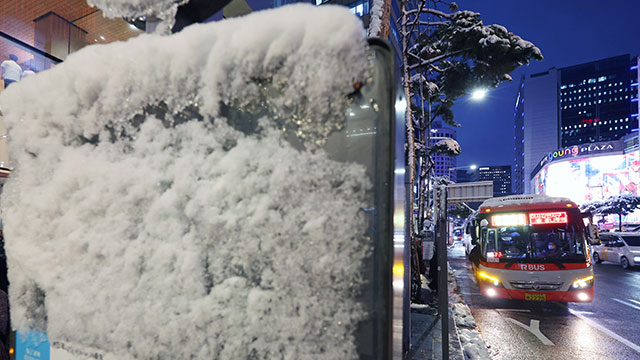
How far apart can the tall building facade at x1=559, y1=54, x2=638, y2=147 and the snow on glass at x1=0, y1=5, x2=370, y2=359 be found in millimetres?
143029

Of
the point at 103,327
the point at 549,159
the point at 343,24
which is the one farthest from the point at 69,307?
the point at 549,159

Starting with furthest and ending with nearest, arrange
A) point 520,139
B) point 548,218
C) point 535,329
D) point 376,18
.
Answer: point 520,139
point 548,218
point 535,329
point 376,18

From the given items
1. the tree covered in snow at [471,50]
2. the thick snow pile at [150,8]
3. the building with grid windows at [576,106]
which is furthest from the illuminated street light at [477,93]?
the building with grid windows at [576,106]

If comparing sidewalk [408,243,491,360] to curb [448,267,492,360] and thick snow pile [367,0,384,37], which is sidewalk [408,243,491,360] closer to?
curb [448,267,492,360]

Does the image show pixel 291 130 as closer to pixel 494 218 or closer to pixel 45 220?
pixel 45 220

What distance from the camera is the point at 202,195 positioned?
114 cm

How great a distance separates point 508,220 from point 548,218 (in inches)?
38.0

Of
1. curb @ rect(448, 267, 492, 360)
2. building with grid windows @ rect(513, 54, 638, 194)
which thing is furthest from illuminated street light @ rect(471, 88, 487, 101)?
building with grid windows @ rect(513, 54, 638, 194)

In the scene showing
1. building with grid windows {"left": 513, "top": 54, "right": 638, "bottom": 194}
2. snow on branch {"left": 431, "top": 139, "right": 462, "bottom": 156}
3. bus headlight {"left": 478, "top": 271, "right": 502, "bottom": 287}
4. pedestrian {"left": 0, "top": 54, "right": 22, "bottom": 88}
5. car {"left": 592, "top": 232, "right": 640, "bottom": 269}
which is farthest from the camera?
building with grid windows {"left": 513, "top": 54, "right": 638, "bottom": 194}

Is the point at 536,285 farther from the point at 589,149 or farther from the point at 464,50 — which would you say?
the point at 589,149

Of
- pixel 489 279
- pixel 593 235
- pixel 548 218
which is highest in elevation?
pixel 548 218

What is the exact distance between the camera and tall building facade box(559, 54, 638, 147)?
341ft

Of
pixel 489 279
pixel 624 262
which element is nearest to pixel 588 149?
pixel 624 262

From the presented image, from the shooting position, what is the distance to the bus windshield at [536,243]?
801cm
